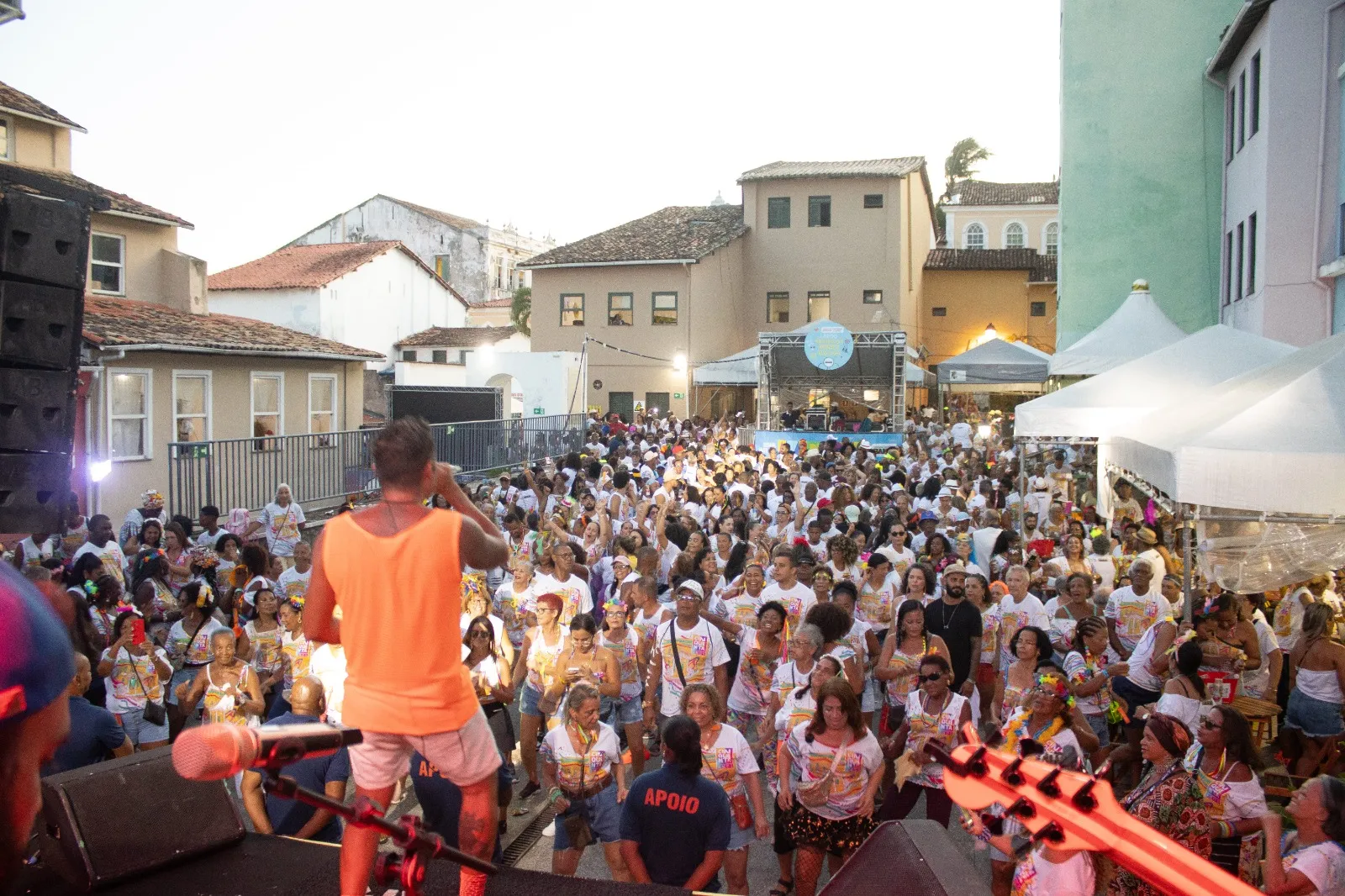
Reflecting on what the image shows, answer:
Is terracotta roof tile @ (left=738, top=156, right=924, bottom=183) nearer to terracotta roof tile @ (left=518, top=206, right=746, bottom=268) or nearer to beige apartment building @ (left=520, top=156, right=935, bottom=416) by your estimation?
beige apartment building @ (left=520, top=156, right=935, bottom=416)

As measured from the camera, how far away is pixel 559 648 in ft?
24.1

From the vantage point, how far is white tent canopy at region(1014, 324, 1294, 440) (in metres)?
10.5

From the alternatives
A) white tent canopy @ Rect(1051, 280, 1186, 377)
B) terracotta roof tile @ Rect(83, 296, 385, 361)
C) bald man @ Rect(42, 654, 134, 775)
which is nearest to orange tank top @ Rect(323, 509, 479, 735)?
bald man @ Rect(42, 654, 134, 775)

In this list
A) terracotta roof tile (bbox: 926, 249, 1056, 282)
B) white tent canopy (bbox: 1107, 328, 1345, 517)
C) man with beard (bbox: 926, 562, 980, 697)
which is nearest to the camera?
white tent canopy (bbox: 1107, 328, 1345, 517)

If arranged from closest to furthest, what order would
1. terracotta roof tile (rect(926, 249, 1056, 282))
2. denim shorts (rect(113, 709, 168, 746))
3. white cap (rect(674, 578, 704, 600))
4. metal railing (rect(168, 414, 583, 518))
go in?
denim shorts (rect(113, 709, 168, 746)) → white cap (rect(674, 578, 704, 600)) → metal railing (rect(168, 414, 583, 518)) → terracotta roof tile (rect(926, 249, 1056, 282))

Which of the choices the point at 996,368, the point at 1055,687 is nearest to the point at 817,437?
the point at 996,368

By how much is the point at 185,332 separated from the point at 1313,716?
55.5 ft

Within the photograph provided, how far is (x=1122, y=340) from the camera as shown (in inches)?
619

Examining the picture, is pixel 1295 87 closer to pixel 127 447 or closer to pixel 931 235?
pixel 127 447

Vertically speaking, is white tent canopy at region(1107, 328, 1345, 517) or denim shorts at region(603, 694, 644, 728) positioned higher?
white tent canopy at region(1107, 328, 1345, 517)

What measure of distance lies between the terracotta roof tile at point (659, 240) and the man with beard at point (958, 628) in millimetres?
27132

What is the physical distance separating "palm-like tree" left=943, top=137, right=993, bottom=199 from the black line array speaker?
60.9m

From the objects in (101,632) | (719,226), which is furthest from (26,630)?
(719,226)

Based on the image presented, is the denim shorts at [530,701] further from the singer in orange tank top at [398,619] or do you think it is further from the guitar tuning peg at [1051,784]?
the guitar tuning peg at [1051,784]
